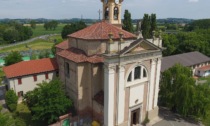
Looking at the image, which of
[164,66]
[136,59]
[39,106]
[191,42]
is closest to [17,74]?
[39,106]

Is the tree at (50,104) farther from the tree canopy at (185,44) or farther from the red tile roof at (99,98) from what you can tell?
the tree canopy at (185,44)

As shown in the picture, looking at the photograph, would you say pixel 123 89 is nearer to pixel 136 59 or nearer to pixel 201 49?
pixel 136 59

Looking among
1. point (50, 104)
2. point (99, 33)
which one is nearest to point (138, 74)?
point (99, 33)

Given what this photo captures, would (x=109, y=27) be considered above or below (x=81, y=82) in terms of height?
above

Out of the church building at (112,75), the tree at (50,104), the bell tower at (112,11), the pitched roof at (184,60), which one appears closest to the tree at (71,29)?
the pitched roof at (184,60)

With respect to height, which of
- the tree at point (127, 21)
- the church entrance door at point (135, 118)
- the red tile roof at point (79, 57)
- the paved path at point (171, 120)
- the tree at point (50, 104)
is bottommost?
the paved path at point (171, 120)

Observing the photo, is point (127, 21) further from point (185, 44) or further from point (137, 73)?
point (137, 73)
